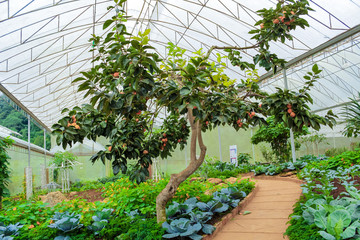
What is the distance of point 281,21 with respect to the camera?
3.55 m

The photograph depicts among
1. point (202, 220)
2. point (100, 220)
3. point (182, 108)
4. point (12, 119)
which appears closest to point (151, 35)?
point (100, 220)

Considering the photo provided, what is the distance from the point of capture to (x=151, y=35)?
11.8 m

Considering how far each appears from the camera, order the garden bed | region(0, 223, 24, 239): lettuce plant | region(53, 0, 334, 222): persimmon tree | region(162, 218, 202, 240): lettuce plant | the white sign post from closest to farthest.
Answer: region(53, 0, 334, 222): persimmon tree, region(162, 218, 202, 240): lettuce plant, region(0, 223, 24, 239): lettuce plant, the garden bed, the white sign post

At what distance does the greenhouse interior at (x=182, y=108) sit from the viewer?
121 inches

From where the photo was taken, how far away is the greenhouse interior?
307cm

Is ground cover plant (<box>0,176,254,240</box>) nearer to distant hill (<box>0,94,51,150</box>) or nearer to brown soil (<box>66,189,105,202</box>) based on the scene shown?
brown soil (<box>66,189,105,202</box>)

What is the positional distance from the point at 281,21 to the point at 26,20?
6433mm

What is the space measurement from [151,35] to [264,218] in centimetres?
913

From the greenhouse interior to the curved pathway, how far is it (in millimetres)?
30

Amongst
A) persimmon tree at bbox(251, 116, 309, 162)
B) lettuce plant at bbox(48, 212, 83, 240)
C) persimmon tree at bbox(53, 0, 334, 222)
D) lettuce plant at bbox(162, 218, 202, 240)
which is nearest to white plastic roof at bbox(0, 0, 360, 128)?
persimmon tree at bbox(251, 116, 309, 162)

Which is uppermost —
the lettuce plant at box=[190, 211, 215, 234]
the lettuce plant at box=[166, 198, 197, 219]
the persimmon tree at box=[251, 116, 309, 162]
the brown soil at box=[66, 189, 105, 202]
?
the persimmon tree at box=[251, 116, 309, 162]

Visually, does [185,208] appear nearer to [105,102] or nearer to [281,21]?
[105,102]

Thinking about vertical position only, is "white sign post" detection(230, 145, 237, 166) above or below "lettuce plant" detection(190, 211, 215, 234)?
above

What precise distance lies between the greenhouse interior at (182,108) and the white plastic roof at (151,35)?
0.04 metres
